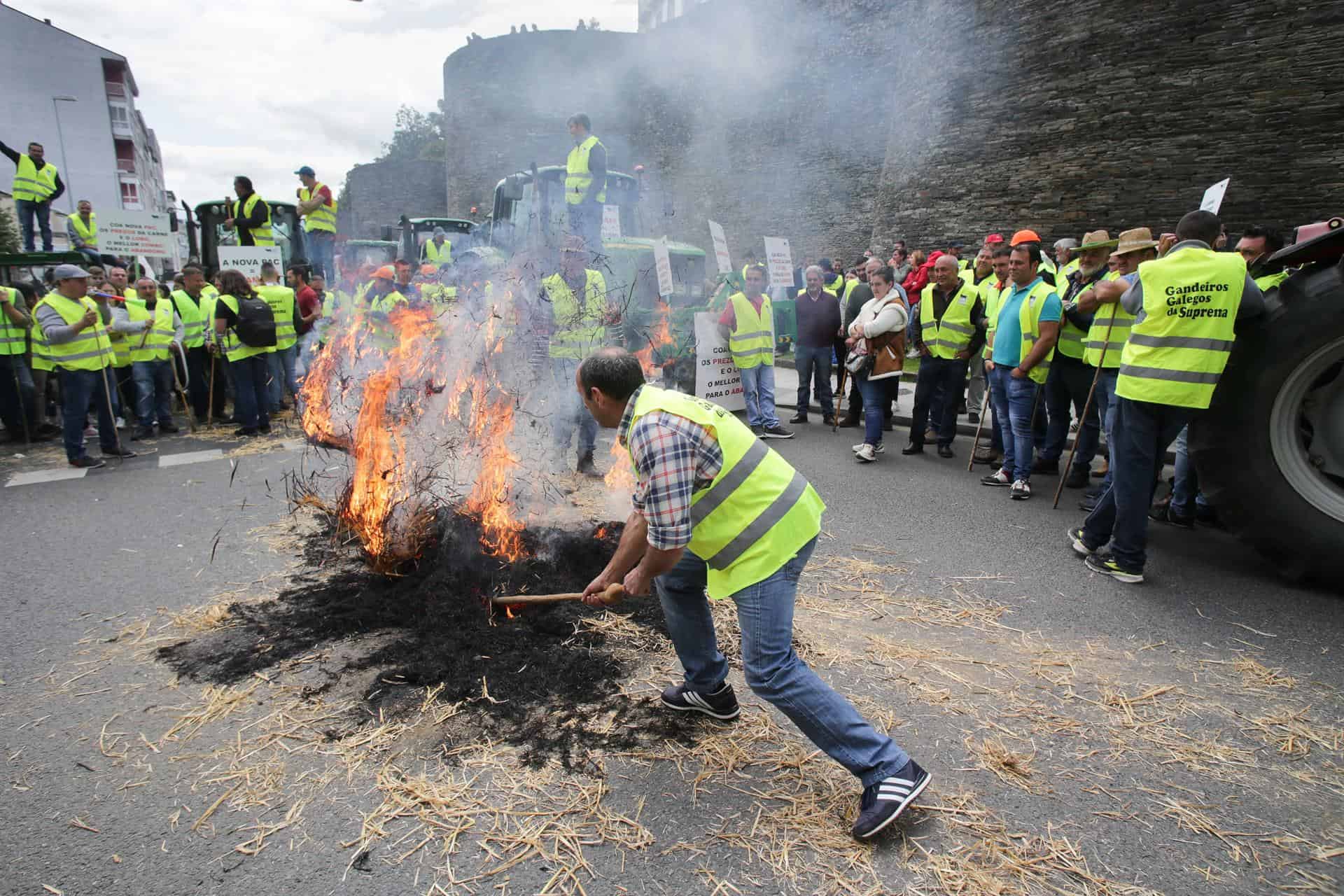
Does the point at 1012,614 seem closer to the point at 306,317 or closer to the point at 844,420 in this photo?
the point at 844,420

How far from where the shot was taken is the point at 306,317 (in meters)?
10.5

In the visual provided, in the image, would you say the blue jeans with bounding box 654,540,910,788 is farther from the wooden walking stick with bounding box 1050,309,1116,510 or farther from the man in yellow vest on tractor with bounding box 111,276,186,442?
the man in yellow vest on tractor with bounding box 111,276,186,442

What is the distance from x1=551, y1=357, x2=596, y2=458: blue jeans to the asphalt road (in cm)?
244

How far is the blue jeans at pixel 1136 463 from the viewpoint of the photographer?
14.7ft

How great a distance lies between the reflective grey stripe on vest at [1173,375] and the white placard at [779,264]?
22.3 feet

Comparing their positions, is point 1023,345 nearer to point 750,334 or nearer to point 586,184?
point 750,334

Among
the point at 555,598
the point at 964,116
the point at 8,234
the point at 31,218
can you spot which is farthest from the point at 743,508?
the point at 8,234

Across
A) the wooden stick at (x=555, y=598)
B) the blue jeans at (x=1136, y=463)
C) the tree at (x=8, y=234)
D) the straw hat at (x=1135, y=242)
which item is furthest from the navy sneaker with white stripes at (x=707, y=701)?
the tree at (x=8, y=234)

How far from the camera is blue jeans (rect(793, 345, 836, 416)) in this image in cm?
963

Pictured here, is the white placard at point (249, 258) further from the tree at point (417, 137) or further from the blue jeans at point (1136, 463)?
the tree at point (417, 137)

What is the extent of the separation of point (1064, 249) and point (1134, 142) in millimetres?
8505

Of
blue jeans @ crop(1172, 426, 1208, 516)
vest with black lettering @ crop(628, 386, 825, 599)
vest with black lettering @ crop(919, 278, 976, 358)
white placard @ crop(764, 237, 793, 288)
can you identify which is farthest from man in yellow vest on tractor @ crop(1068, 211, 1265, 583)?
white placard @ crop(764, 237, 793, 288)

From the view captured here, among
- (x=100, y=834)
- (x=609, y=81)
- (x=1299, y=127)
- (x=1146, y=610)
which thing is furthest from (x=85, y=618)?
(x=609, y=81)

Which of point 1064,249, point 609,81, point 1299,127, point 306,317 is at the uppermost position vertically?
point 609,81
